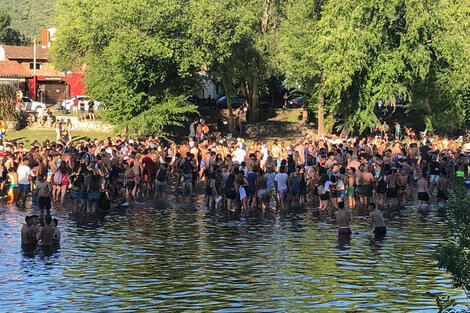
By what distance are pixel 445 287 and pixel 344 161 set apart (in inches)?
651

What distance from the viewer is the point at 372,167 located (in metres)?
31.2

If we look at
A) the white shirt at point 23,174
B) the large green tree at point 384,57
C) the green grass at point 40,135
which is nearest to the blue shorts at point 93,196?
the white shirt at point 23,174

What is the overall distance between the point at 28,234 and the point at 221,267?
5163 mm

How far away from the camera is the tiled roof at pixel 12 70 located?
8012cm

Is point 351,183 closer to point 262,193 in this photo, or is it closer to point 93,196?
point 262,193

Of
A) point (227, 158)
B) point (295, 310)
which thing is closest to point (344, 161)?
point (227, 158)

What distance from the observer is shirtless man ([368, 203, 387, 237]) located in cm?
2338

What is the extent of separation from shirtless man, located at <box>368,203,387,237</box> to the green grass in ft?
95.7

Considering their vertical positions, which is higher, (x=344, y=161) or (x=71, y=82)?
(x=71, y=82)

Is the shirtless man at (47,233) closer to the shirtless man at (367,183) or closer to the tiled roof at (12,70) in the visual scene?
the shirtless man at (367,183)

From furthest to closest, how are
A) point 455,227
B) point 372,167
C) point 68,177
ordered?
point 372,167 → point 68,177 → point 455,227

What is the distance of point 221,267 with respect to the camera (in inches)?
783

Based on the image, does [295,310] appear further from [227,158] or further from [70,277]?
[227,158]

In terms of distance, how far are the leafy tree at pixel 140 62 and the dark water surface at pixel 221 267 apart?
2026cm
